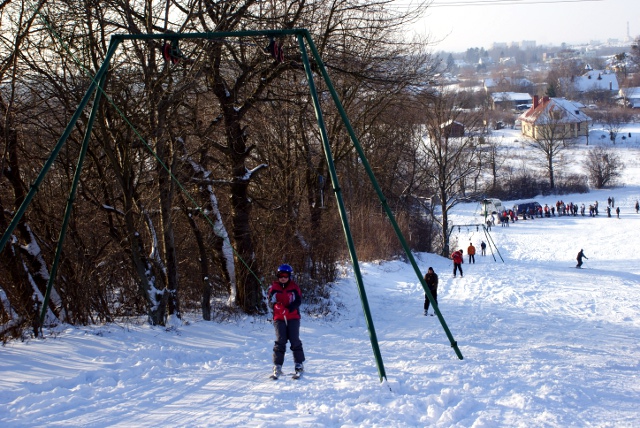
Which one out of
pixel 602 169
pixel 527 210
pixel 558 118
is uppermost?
pixel 558 118

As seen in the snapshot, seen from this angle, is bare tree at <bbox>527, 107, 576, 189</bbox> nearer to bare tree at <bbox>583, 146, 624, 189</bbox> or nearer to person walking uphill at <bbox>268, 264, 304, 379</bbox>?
bare tree at <bbox>583, 146, 624, 189</bbox>

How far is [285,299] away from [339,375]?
4.55ft

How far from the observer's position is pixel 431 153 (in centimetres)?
4825

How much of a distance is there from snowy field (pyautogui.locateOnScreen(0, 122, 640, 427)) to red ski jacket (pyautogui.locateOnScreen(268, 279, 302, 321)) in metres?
0.87

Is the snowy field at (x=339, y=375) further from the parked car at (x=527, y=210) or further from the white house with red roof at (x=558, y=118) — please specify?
the white house with red roof at (x=558, y=118)

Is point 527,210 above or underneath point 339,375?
above

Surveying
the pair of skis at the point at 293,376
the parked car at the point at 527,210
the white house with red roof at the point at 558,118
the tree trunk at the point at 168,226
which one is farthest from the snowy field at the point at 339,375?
the white house with red roof at the point at 558,118

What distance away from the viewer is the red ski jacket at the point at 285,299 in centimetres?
859

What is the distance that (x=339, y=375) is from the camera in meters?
8.87

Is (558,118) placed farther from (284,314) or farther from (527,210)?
(284,314)

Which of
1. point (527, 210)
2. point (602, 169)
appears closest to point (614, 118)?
point (602, 169)

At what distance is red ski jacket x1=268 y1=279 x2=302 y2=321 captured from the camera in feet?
28.2

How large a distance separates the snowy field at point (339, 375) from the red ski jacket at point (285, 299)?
2.86 ft

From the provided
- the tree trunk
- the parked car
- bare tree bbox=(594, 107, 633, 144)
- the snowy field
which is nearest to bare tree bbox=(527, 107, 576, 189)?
bare tree bbox=(594, 107, 633, 144)
